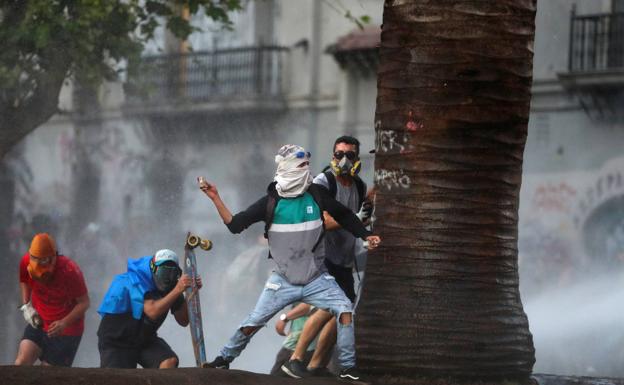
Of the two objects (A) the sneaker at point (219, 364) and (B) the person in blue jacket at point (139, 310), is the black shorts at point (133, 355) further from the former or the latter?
(A) the sneaker at point (219, 364)

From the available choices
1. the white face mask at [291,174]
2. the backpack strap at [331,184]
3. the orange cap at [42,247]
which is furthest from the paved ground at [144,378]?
the orange cap at [42,247]

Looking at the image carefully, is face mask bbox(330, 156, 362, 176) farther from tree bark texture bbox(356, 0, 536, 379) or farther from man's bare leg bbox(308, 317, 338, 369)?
tree bark texture bbox(356, 0, 536, 379)

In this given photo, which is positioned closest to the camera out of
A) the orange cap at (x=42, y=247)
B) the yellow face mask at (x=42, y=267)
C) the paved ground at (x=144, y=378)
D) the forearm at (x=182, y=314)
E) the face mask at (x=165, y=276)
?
the paved ground at (x=144, y=378)

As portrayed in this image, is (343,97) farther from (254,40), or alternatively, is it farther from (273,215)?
(273,215)

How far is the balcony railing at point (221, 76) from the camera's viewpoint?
79.9ft

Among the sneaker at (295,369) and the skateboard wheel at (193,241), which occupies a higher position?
the skateboard wheel at (193,241)

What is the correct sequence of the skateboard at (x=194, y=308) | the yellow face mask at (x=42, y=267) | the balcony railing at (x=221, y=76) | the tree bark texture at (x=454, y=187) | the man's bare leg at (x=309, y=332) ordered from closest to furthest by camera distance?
the tree bark texture at (x=454, y=187) < the skateboard at (x=194, y=308) < the man's bare leg at (x=309, y=332) < the yellow face mask at (x=42, y=267) < the balcony railing at (x=221, y=76)

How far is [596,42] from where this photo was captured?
65.2 ft

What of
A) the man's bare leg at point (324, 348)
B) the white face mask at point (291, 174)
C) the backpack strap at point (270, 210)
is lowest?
the man's bare leg at point (324, 348)

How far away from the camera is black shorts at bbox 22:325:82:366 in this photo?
11.1 metres

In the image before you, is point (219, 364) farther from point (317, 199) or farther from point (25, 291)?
point (25, 291)

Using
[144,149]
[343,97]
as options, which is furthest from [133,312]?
[144,149]

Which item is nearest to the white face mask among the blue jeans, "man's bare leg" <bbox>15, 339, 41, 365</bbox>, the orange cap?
the blue jeans

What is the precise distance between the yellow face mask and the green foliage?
5.01m
